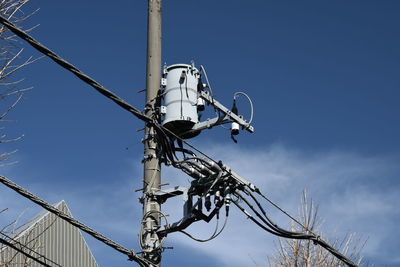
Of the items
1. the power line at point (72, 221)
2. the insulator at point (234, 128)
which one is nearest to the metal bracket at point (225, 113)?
the insulator at point (234, 128)

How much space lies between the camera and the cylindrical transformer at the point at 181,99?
1040 centimetres

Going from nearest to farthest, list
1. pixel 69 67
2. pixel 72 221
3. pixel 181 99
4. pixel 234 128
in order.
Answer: pixel 69 67 → pixel 72 221 → pixel 181 99 → pixel 234 128

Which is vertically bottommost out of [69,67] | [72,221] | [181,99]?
[72,221]

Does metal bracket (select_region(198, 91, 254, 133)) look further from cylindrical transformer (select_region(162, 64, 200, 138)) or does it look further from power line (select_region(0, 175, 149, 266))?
power line (select_region(0, 175, 149, 266))

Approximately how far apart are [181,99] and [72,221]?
117 inches

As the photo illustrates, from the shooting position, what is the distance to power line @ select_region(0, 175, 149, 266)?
25.3 feet

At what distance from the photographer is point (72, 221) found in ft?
26.8

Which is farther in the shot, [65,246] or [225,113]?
[65,246]

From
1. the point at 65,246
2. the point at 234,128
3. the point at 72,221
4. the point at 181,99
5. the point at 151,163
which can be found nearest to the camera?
the point at 72,221

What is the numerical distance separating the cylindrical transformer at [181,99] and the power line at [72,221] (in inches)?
81.9

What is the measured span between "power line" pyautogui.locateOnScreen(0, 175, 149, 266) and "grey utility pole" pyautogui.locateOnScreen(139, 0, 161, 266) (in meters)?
0.45

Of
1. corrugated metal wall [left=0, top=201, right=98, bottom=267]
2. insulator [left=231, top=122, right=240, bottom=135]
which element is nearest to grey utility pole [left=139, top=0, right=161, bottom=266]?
insulator [left=231, top=122, right=240, bottom=135]

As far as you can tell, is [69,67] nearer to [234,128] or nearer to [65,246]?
[234,128]

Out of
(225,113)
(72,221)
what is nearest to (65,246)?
(225,113)
